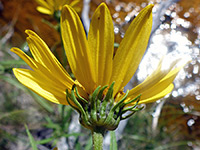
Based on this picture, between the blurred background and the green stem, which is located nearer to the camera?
the green stem

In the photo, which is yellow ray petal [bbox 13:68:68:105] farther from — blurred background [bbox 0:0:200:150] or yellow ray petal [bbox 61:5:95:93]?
blurred background [bbox 0:0:200:150]

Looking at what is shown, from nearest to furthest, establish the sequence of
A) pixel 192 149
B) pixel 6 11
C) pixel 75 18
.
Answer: pixel 75 18, pixel 192 149, pixel 6 11

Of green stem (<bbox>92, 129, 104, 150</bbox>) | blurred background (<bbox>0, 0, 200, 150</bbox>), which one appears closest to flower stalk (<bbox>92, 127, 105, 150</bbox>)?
green stem (<bbox>92, 129, 104, 150</bbox>)

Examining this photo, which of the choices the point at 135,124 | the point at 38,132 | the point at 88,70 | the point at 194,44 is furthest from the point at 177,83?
the point at 88,70

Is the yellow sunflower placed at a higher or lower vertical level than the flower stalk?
higher

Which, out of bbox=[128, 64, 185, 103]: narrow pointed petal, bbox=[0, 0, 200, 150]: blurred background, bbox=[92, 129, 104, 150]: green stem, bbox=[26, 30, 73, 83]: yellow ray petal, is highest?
bbox=[26, 30, 73, 83]: yellow ray petal

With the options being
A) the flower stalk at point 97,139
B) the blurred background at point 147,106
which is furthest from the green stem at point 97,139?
the blurred background at point 147,106

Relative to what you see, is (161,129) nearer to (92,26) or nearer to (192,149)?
(192,149)
